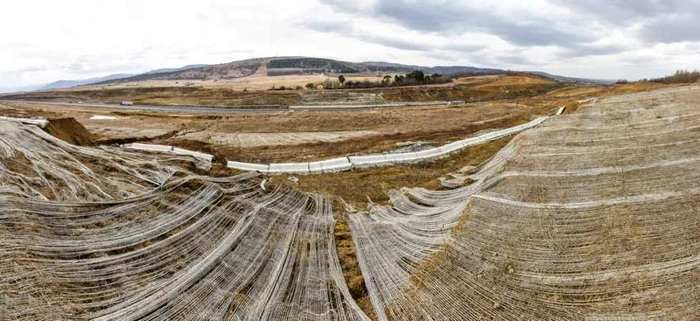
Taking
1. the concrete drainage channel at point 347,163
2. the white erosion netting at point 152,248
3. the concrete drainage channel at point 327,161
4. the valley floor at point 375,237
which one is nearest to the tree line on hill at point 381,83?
the concrete drainage channel at point 347,163

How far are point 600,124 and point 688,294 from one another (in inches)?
419

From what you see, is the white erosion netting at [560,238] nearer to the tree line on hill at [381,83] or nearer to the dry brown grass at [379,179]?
the dry brown grass at [379,179]

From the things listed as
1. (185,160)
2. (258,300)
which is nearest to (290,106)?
(185,160)

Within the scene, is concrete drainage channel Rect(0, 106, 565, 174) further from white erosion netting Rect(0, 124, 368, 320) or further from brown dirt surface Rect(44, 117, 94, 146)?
white erosion netting Rect(0, 124, 368, 320)

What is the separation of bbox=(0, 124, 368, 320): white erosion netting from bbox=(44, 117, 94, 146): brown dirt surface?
25.4ft

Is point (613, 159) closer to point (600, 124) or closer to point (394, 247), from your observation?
point (600, 124)

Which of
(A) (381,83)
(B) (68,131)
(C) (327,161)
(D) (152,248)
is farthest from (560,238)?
(A) (381,83)

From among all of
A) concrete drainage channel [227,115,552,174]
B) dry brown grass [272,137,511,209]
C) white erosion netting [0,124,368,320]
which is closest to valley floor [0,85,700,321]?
white erosion netting [0,124,368,320]

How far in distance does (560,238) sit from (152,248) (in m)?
10.5

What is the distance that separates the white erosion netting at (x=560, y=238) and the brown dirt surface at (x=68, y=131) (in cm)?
1888

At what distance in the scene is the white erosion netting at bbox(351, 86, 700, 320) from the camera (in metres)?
8.39

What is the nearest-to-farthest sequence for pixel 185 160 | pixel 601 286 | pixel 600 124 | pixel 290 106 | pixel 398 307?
pixel 601 286 → pixel 398 307 → pixel 600 124 → pixel 185 160 → pixel 290 106

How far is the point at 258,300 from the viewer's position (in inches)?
391

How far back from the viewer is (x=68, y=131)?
25203mm
